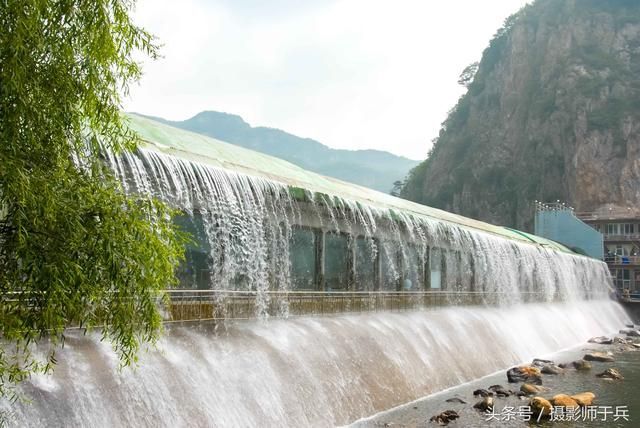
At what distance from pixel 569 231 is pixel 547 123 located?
2903cm

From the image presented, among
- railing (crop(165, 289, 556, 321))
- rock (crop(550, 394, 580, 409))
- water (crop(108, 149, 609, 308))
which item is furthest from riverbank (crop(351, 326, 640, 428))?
water (crop(108, 149, 609, 308))

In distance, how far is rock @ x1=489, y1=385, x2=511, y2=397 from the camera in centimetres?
1759

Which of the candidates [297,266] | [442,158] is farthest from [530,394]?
[442,158]

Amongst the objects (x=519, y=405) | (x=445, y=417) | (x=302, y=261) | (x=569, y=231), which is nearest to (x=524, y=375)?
(x=519, y=405)

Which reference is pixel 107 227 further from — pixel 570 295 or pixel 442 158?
pixel 442 158

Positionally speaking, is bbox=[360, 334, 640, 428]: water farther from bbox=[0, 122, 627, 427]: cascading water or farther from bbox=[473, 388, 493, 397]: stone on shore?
bbox=[0, 122, 627, 427]: cascading water

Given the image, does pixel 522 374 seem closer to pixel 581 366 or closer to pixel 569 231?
pixel 581 366

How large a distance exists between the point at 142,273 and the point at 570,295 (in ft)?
143

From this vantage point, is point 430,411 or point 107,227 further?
point 430,411

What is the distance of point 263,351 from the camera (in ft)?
44.6

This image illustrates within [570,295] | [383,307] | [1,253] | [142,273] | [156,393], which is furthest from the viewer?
[570,295]

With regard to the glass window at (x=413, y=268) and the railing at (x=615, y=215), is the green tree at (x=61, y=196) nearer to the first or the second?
the glass window at (x=413, y=268)

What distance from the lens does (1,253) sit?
603 cm

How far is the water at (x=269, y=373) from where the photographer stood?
30.2 ft
